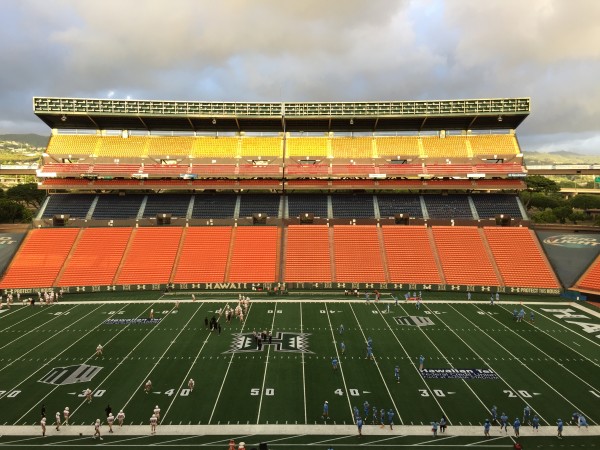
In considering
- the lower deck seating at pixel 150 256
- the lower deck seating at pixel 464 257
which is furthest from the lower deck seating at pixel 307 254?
the lower deck seating at pixel 150 256

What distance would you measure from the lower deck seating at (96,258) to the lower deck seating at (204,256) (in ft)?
23.6

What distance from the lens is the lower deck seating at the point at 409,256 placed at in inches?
1614

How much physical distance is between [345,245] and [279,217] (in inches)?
382

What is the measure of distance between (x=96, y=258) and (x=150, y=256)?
19.2ft

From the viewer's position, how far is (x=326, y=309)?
1332 inches

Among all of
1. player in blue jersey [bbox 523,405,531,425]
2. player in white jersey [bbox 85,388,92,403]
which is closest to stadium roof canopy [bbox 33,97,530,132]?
player in white jersey [bbox 85,388,92,403]

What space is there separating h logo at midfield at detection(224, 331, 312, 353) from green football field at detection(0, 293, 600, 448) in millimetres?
142

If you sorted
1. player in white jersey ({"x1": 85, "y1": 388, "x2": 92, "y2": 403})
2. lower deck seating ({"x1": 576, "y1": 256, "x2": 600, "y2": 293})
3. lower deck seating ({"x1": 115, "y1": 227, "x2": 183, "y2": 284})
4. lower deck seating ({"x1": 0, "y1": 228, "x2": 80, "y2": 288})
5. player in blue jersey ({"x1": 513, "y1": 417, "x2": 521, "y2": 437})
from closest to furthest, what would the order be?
player in blue jersey ({"x1": 513, "y1": 417, "x2": 521, "y2": 437}), player in white jersey ({"x1": 85, "y1": 388, "x2": 92, "y2": 403}), lower deck seating ({"x1": 576, "y1": 256, "x2": 600, "y2": 293}), lower deck seating ({"x1": 0, "y1": 228, "x2": 80, "y2": 288}), lower deck seating ({"x1": 115, "y1": 227, "x2": 183, "y2": 284})

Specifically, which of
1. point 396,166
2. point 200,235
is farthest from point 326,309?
point 396,166

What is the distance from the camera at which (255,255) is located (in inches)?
1737

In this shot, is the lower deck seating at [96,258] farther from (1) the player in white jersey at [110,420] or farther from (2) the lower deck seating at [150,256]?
(1) the player in white jersey at [110,420]

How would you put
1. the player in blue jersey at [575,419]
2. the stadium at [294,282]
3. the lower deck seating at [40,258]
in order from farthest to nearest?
the lower deck seating at [40,258]
the stadium at [294,282]
the player in blue jersey at [575,419]

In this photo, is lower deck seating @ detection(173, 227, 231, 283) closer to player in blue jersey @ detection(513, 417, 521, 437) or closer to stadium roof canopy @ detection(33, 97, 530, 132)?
stadium roof canopy @ detection(33, 97, 530, 132)

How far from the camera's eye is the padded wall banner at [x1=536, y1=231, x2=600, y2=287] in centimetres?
4056
